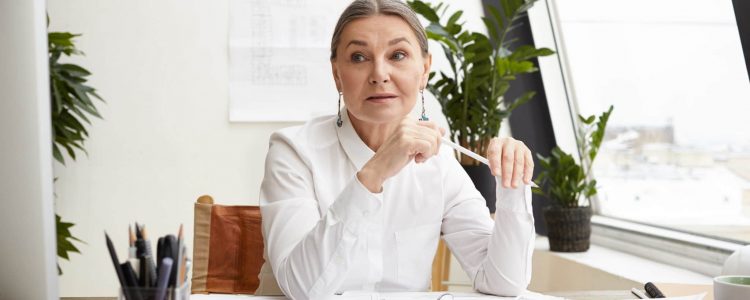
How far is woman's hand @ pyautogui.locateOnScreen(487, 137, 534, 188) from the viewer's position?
4.48 feet

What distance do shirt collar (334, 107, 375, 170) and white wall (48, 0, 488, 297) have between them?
2.09 meters

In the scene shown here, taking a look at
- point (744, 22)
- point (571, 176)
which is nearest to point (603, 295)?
point (744, 22)

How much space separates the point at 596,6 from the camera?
131 inches

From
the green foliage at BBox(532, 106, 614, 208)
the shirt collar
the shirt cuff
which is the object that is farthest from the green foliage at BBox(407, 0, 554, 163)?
the shirt cuff

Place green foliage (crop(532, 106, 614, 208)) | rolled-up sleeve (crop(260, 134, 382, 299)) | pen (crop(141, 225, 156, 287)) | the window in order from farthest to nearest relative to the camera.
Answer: green foliage (crop(532, 106, 614, 208)) → the window → rolled-up sleeve (crop(260, 134, 382, 299)) → pen (crop(141, 225, 156, 287))

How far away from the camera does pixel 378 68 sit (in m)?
1.57

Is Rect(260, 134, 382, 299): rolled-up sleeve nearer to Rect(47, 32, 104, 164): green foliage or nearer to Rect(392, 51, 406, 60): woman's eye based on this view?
Rect(392, 51, 406, 60): woman's eye

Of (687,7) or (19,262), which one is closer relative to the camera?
(19,262)

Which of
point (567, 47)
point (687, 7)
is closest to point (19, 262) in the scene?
point (687, 7)

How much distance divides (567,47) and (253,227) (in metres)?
2.33

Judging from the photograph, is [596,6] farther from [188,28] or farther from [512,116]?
[188,28]

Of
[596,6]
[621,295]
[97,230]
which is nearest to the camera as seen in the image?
[621,295]

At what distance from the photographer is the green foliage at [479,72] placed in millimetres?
3234

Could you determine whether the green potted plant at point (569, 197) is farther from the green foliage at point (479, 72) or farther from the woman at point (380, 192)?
the woman at point (380, 192)
